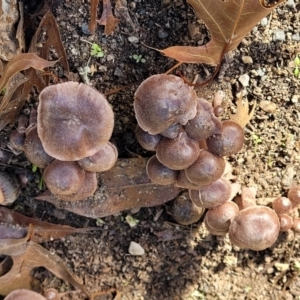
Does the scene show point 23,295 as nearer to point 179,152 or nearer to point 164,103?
point 179,152

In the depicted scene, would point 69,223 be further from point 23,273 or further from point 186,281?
point 186,281

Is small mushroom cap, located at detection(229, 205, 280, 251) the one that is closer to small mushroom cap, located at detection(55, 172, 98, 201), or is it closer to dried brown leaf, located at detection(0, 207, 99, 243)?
small mushroom cap, located at detection(55, 172, 98, 201)

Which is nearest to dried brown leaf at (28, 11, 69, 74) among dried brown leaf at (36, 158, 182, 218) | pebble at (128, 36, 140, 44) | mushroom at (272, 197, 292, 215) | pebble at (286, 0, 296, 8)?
pebble at (128, 36, 140, 44)

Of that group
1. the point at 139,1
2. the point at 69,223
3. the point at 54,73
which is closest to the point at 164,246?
the point at 69,223

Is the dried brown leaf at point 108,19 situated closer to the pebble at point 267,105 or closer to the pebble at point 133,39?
the pebble at point 133,39

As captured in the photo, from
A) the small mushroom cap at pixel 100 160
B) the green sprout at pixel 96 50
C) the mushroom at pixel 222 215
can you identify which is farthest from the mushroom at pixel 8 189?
the mushroom at pixel 222 215

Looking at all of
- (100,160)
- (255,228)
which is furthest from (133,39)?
(255,228)
